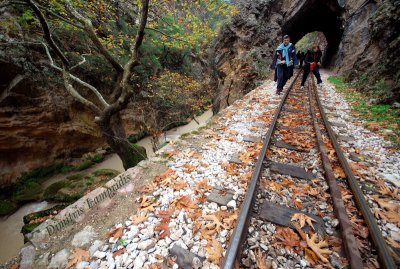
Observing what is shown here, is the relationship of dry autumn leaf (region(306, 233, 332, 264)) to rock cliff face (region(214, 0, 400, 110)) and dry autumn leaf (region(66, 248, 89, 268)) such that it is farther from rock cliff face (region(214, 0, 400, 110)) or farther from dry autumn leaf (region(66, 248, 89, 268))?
rock cliff face (region(214, 0, 400, 110))

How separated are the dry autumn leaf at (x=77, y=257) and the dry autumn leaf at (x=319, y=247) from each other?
2.42 metres

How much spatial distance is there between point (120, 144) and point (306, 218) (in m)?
5.69

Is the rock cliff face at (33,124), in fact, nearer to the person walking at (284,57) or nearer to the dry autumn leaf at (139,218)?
the dry autumn leaf at (139,218)

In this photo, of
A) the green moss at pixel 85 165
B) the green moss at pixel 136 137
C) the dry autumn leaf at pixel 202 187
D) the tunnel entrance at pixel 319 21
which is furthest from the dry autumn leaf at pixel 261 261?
the tunnel entrance at pixel 319 21

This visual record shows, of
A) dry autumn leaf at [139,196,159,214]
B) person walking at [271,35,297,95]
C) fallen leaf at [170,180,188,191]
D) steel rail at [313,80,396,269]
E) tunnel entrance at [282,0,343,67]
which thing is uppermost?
tunnel entrance at [282,0,343,67]

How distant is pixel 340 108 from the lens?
6.37 meters

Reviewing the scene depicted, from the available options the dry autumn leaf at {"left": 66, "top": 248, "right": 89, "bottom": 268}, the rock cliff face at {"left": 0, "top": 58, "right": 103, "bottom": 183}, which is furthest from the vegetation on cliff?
the dry autumn leaf at {"left": 66, "top": 248, "right": 89, "bottom": 268}

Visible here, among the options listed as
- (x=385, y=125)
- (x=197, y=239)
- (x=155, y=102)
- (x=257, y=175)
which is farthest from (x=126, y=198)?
(x=155, y=102)

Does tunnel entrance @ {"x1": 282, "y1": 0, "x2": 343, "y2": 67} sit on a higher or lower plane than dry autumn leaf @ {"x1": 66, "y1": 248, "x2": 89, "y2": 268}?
higher

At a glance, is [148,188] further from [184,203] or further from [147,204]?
[184,203]

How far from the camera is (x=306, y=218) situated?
215cm

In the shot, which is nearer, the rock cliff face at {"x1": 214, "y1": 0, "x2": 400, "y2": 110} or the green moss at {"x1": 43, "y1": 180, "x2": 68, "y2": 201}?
the green moss at {"x1": 43, "y1": 180, "x2": 68, "y2": 201}

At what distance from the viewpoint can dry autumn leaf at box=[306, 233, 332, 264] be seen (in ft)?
5.74

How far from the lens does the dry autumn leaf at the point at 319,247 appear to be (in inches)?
68.9
